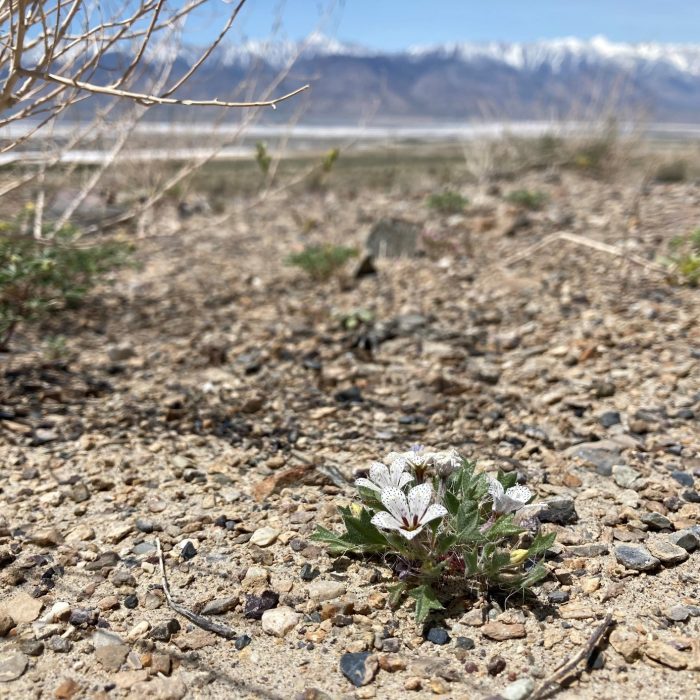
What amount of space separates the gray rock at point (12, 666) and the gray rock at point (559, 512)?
1.53 meters

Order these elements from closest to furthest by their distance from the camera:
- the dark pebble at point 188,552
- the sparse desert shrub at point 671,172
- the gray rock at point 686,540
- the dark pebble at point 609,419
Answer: the gray rock at point 686,540, the dark pebble at point 188,552, the dark pebble at point 609,419, the sparse desert shrub at point 671,172

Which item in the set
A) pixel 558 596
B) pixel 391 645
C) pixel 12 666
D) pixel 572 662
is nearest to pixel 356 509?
pixel 391 645

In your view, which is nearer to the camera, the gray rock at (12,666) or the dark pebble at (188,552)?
the gray rock at (12,666)

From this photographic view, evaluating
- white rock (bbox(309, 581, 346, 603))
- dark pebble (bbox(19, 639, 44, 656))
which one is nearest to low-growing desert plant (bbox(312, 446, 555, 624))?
white rock (bbox(309, 581, 346, 603))

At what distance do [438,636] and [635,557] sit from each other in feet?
2.15

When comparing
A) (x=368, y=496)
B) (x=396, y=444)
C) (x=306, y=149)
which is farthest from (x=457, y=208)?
(x=306, y=149)

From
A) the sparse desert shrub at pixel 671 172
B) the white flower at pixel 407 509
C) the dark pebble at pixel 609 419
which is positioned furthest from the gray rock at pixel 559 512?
the sparse desert shrub at pixel 671 172

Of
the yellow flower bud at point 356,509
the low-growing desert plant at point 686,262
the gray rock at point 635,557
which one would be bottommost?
the gray rock at point 635,557

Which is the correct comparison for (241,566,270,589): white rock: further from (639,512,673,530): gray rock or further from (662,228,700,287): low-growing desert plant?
(662,228,700,287): low-growing desert plant

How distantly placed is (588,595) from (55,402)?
98.8 inches

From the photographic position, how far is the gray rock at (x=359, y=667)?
5.41ft

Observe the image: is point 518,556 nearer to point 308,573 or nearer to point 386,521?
point 386,521

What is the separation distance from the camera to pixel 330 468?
8.64 ft

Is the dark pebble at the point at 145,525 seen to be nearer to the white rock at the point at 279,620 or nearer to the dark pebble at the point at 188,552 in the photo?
the dark pebble at the point at 188,552
